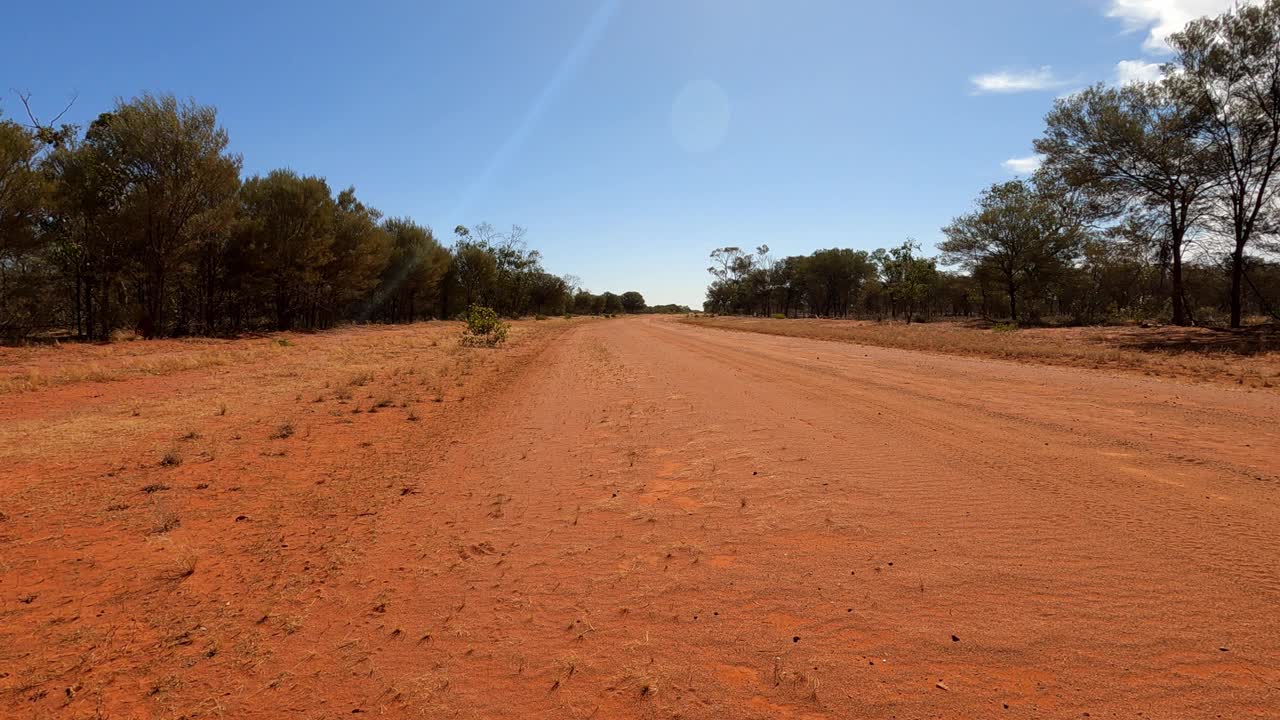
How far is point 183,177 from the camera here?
2331 cm

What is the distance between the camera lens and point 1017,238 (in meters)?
39.2

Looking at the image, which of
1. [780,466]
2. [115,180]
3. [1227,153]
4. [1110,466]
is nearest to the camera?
[1110,466]

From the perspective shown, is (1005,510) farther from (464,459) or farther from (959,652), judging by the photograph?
(464,459)

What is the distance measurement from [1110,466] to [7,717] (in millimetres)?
7698

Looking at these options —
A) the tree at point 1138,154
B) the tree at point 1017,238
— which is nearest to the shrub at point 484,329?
the tree at point 1138,154

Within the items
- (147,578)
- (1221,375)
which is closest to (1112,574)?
(147,578)

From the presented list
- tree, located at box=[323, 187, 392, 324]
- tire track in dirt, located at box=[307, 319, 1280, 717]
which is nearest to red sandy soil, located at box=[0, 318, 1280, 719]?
tire track in dirt, located at box=[307, 319, 1280, 717]

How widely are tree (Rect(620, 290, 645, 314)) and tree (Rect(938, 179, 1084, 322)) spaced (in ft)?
392

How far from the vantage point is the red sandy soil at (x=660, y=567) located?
2.37 m

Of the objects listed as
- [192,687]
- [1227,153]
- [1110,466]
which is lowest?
[192,687]

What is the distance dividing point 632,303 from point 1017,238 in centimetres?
12506

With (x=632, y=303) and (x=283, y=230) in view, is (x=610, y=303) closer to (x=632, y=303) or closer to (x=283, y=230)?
(x=632, y=303)

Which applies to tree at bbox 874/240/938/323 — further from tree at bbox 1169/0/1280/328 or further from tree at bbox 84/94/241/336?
tree at bbox 84/94/241/336

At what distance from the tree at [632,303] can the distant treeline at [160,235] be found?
4697 inches
